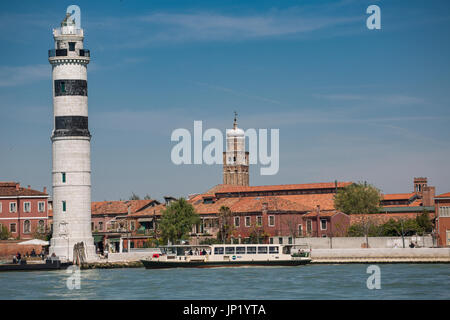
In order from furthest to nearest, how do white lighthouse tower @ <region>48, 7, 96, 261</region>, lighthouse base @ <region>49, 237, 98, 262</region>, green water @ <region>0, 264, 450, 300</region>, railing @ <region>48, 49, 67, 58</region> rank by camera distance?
1. railing @ <region>48, 49, 67, 58</region>
2. lighthouse base @ <region>49, 237, 98, 262</region>
3. white lighthouse tower @ <region>48, 7, 96, 261</region>
4. green water @ <region>0, 264, 450, 300</region>

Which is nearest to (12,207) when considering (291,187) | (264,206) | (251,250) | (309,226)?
(264,206)

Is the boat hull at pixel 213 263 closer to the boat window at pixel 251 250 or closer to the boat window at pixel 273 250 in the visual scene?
the boat window at pixel 251 250

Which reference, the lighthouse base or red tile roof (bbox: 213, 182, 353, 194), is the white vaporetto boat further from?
red tile roof (bbox: 213, 182, 353, 194)

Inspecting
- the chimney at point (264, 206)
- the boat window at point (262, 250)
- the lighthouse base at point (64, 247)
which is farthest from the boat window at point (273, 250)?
the chimney at point (264, 206)

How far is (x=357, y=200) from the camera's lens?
94.9m

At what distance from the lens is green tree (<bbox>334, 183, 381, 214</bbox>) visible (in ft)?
309

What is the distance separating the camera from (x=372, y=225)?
83.1 m

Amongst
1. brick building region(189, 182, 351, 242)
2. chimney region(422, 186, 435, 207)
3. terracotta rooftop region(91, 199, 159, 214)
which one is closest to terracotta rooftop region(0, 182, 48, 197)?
terracotta rooftop region(91, 199, 159, 214)

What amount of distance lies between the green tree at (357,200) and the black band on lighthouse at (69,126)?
1390 inches

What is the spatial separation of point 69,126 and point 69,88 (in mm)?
2981

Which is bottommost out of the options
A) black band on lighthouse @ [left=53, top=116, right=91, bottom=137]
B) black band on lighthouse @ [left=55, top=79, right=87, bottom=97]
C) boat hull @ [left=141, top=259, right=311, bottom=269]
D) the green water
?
the green water

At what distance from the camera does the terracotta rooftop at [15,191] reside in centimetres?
8462

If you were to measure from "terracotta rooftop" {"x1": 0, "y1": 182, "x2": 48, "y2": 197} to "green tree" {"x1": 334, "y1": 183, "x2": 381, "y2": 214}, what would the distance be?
31.3 m

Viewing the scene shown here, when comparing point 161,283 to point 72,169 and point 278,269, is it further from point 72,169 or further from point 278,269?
point 72,169
